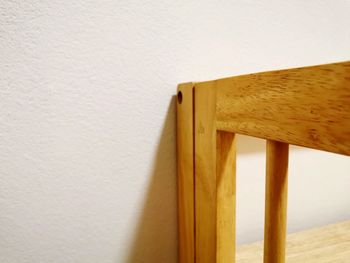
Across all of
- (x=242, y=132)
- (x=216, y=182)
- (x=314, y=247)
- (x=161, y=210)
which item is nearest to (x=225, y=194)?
(x=216, y=182)

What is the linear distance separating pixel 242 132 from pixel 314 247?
0.47 m

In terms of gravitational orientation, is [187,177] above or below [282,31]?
below

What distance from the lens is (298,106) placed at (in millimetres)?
225

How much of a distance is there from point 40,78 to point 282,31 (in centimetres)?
55

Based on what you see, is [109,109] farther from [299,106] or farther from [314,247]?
[314,247]

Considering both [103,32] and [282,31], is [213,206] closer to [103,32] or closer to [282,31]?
[103,32]

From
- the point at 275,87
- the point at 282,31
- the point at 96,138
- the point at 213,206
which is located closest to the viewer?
the point at 275,87

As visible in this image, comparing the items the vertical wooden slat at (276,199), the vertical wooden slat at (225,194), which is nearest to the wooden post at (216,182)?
the vertical wooden slat at (225,194)

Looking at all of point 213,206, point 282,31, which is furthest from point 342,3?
point 213,206

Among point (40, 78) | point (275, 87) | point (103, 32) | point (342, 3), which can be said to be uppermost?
point (342, 3)

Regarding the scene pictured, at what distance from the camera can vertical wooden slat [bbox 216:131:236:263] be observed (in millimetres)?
393

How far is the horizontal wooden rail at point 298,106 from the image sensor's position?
19cm

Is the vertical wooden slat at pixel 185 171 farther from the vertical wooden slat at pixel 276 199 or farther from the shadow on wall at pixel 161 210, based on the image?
the vertical wooden slat at pixel 276 199

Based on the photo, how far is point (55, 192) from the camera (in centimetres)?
50
